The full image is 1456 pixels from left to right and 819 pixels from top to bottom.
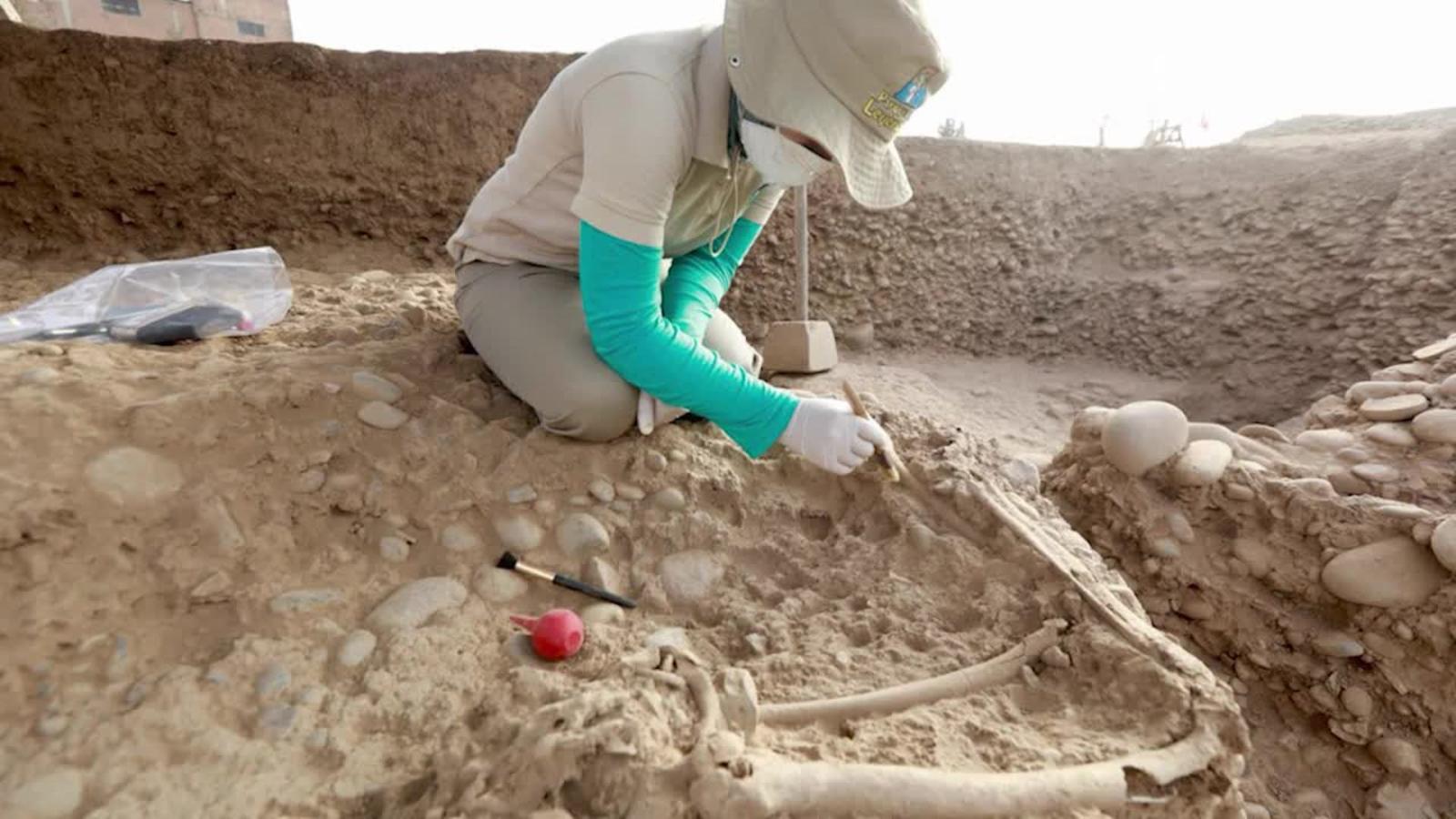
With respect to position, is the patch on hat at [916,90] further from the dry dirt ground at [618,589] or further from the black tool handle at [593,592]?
the black tool handle at [593,592]

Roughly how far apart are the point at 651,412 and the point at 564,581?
1.45 feet

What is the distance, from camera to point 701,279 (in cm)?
189

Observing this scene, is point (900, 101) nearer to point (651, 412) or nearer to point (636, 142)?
point (636, 142)

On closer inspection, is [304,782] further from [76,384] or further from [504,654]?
[76,384]

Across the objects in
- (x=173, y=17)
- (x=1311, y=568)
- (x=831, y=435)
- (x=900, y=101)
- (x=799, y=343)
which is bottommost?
(x=799, y=343)

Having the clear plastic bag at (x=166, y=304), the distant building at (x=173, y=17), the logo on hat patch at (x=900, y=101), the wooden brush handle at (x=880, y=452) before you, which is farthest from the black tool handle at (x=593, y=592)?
the distant building at (x=173, y=17)

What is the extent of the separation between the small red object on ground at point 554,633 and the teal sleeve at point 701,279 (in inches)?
30.9

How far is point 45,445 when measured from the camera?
1232mm

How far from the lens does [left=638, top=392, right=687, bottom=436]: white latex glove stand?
5.28ft

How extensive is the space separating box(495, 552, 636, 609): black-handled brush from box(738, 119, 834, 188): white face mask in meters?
0.82

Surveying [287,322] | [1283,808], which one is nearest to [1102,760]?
[1283,808]

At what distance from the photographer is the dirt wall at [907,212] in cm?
372

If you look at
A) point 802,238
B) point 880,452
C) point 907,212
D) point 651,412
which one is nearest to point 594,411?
point 651,412

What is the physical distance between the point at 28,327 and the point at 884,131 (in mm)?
2133
